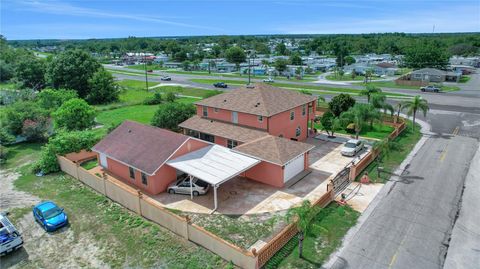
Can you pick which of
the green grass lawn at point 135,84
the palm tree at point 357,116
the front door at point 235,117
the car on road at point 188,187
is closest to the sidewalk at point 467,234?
the palm tree at point 357,116

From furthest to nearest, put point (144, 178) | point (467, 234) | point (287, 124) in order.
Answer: point (287, 124), point (144, 178), point (467, 234)

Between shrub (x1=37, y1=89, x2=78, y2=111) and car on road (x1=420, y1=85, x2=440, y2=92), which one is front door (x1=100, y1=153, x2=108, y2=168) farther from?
car on road (x1=420, y1=85, x2=440, y2=92)

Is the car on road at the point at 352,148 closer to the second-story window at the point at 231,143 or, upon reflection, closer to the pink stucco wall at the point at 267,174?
the pink stucco wall at the point at 267,174

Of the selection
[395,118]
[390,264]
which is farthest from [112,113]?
[390,264]

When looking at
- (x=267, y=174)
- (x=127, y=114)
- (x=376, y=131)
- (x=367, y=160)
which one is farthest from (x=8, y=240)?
(x=127, y=114)

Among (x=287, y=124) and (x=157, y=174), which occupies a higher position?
(x=287, y=124)

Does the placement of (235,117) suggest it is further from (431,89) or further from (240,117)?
(431,89)
